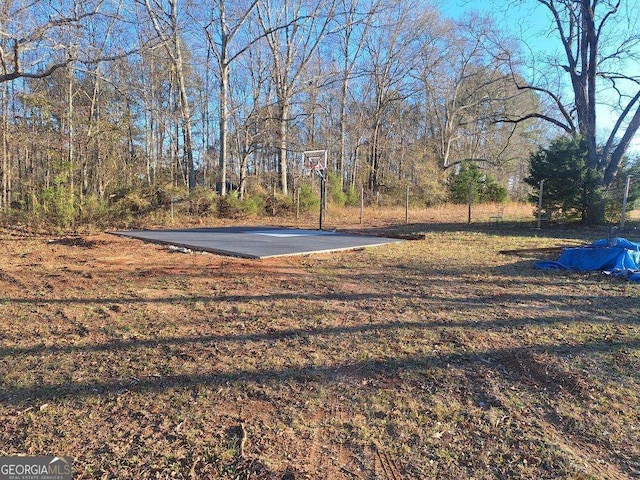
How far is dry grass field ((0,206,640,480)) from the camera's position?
1.86 metres

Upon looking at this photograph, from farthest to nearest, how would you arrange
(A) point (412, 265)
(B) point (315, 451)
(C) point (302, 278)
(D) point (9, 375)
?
(A) point (412, 265) → (C) point (302, 278) → (D) point (9, 375) → (B) point (315, 451)

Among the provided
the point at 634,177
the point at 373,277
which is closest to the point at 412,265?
the point at 373,277

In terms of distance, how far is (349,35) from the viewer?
966 inches

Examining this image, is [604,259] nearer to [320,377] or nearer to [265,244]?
[320,377]

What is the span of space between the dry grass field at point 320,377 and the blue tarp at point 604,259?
3.08 ft

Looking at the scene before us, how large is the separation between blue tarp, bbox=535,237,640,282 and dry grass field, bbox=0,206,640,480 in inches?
37.0

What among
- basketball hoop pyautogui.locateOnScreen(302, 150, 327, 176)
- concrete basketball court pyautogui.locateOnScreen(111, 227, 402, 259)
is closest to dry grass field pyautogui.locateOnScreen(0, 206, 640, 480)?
concrete basketball court pyautogui.locateOnScreen(111, 227, 402, 259)

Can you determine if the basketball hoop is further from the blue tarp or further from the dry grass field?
the dry grass field

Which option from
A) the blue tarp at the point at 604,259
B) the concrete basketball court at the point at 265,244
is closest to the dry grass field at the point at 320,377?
the blue tarp at the point at 604,259

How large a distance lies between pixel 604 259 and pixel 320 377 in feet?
19.9

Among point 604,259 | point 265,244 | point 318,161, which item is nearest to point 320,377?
point 604,259

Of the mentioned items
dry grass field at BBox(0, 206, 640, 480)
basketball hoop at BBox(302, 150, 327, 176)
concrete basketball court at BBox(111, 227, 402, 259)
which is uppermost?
basketball hoop at BBox(302, 150, 327, 176)

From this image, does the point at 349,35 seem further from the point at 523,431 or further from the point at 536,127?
the point at 523,431

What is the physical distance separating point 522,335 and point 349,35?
2515cm
